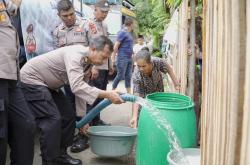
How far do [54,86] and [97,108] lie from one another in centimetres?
52

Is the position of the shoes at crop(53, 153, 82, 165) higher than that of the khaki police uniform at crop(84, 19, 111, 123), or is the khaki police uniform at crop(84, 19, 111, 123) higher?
the khaki police uniform at crop(84, 19, 111, 123)

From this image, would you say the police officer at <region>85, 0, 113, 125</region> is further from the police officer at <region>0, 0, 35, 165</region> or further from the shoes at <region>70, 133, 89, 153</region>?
the police officer at <region>0, 0, 35, 165</region>

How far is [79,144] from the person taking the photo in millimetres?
5145

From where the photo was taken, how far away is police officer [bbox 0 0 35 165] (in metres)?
3.27

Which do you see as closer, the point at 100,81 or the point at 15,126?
the point at 15,126

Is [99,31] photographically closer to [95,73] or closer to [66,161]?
[95,73]

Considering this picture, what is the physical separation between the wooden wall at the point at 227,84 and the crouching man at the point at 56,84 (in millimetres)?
1858

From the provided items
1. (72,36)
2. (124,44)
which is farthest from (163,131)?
(124,44)

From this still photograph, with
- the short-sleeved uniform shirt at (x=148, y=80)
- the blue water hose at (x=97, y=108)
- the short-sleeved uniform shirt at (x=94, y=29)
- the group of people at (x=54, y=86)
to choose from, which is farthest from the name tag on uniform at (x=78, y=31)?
the blue water hose at (x=97, y=108)

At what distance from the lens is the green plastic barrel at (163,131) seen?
365 centimetres

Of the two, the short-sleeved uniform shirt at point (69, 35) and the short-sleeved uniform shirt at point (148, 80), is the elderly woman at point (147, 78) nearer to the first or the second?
the short-sleeved uniform shirt at point (148, 80)

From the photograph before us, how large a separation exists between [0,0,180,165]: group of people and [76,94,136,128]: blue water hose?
0.29 ft

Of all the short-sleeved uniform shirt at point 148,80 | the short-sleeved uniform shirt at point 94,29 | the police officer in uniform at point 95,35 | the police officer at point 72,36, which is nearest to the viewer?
the short-sleeved uniform shirt at point 148,80

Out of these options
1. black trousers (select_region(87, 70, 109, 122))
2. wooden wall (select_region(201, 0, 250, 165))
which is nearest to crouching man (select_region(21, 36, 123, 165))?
black trousers (select_region(87, 70, 109, 122))
